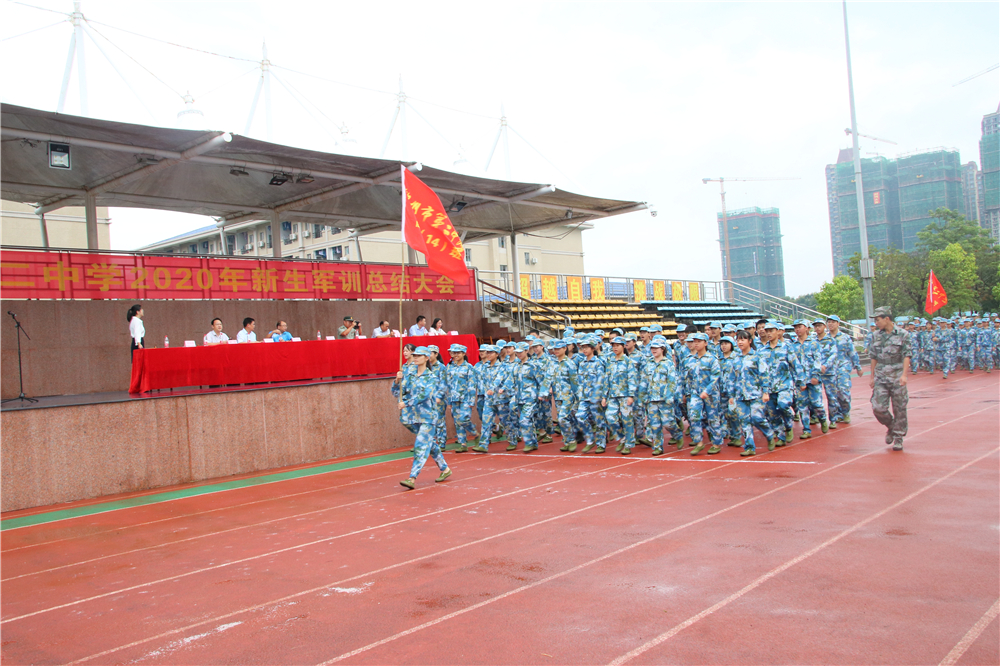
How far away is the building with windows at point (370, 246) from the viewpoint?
40812 millimetres

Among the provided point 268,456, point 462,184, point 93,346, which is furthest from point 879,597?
point 462,184

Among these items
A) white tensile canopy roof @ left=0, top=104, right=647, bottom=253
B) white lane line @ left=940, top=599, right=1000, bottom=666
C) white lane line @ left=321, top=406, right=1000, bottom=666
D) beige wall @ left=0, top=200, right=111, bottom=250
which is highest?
beige wall @ left=0, top=200, right=111, bottom=250

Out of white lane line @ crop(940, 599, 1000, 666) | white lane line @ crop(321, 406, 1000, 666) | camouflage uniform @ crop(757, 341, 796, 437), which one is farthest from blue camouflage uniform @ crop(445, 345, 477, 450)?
white lane line @ crop(940, 599, 1000, 666)

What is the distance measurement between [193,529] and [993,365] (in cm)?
2517

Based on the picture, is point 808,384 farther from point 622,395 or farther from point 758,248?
point 758,248

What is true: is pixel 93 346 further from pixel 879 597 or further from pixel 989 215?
pixel 989 215

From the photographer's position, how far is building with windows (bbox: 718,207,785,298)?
3632 inches

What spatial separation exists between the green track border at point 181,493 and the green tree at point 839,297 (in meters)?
38.6

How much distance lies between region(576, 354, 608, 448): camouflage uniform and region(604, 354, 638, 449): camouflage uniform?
0.49 feet

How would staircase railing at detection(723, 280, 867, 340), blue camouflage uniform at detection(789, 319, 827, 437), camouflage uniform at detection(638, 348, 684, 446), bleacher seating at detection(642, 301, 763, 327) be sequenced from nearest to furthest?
1. camouflage uniform at detection(638, 348, 684, 446)
2. blue camouflage uniform at detection(789, 319, 827, 437)
3. bleacher seating at detection(642, 301, 763, 327)
4. staircase railing at detection(723, 280, 867, 340)

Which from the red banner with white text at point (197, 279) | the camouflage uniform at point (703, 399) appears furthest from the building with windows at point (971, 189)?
the camouflage uniform at point (703, 399)

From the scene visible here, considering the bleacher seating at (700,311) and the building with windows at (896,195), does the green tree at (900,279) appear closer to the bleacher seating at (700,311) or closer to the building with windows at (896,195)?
the bleacher seating at (700,311)

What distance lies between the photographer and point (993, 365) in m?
22.9

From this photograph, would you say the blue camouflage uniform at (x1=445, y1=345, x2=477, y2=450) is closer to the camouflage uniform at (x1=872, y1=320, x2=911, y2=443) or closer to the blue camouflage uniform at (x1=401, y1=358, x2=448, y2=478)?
the blue camouflage uniform at (x1=401, y1=358, x2=448, y2=478)
